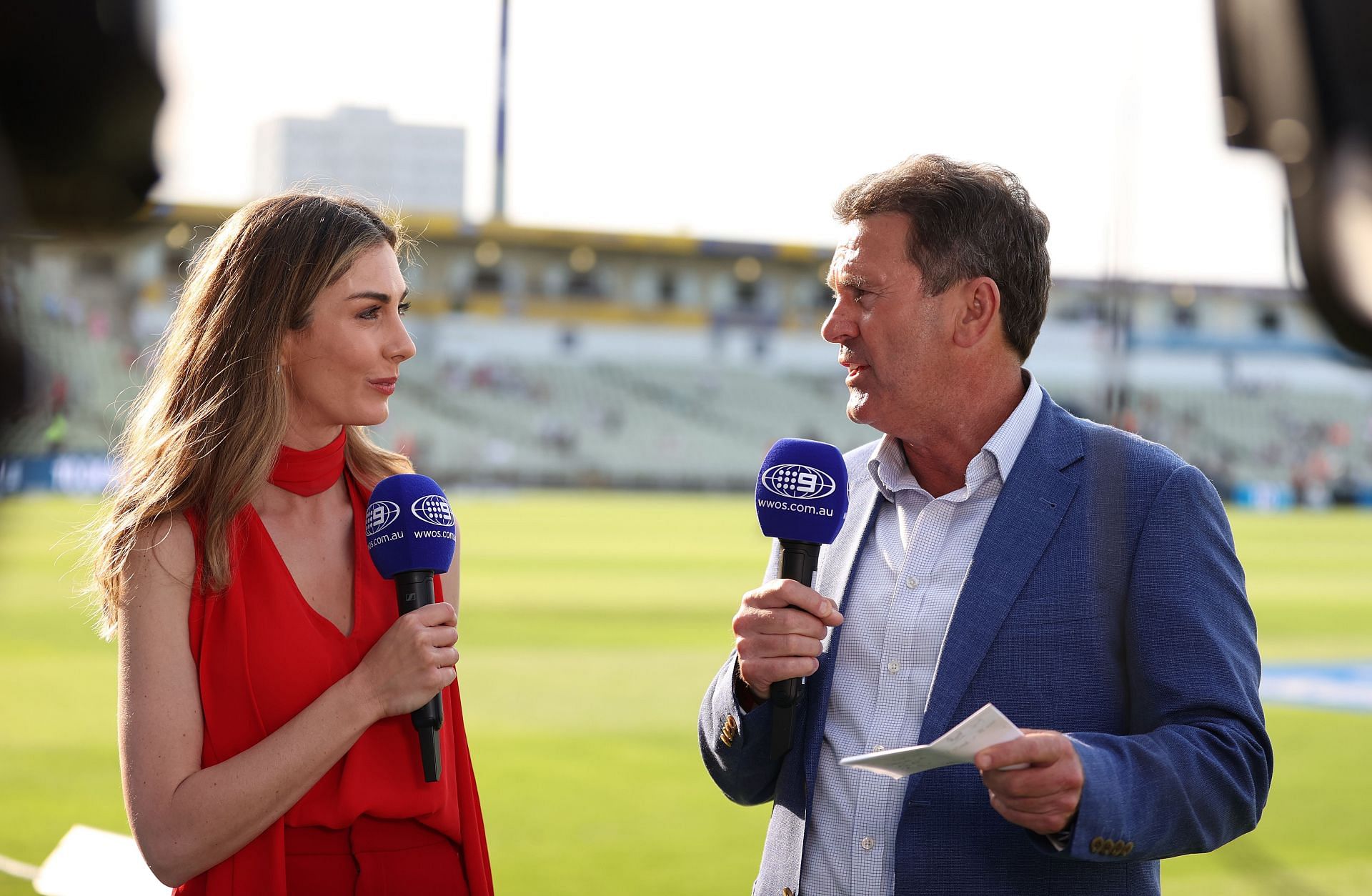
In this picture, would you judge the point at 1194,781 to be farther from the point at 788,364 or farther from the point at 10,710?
the point at 788,364

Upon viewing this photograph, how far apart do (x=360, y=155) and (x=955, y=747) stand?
137 centimetres

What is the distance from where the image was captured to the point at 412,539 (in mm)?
1895

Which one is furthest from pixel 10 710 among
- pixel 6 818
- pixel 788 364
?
pixel 788 364

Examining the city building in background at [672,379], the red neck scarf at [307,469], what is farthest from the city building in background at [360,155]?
the city building in background at [672,379]

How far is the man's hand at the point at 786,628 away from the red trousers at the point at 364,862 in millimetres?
606

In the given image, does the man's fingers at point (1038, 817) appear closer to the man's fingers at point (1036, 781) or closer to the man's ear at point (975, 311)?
the man's fingers at point (1036, 781)

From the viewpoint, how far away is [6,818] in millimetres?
5059

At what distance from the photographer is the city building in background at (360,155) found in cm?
187

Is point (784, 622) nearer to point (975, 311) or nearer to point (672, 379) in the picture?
point (975, 311)

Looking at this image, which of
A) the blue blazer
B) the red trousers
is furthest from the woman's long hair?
the blue blazer

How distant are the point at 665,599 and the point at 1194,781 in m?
11.3

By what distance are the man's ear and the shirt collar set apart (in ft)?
0.38

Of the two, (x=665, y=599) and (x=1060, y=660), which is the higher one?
(x=1060, y=660)

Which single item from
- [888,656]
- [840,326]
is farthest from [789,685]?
[840,326]
